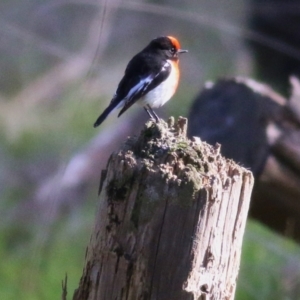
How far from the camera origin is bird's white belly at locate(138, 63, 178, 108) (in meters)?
4.18

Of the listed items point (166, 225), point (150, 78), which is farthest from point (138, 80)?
point (166, 225)

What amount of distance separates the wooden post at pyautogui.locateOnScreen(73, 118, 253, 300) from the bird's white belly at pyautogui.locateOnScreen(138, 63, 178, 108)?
190 cm

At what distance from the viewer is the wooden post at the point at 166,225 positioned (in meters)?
2.08

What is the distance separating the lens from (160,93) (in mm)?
4215

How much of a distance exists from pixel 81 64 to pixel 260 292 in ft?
14.4

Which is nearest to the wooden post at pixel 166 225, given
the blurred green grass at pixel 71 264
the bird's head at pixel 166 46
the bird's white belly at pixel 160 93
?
the bird's white belly at pixel 160 93

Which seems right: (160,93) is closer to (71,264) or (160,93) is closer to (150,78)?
(150,78)

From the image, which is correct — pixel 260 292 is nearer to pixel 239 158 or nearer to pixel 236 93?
pixel 239 158

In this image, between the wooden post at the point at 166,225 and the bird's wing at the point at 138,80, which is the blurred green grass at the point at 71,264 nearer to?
the bird's wing at the point at 138,80

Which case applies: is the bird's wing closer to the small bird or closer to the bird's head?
the small bird

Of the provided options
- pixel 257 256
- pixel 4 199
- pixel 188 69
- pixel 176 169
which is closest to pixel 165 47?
pixel 176 169

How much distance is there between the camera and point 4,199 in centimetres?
815

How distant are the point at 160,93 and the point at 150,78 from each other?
0.42 ft

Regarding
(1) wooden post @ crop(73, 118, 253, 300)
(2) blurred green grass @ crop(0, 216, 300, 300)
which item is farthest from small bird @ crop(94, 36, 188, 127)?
(2) blurred green grass @ crop(0, 216, 300, 300)
